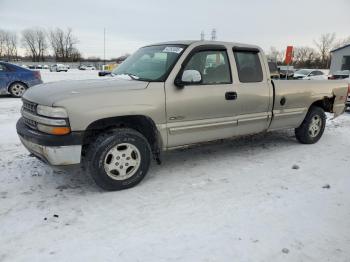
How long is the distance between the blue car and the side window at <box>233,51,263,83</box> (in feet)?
30.4

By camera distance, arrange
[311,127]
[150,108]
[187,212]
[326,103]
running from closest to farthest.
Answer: [187,212]
[150,108]
[311,127]
[326,103]

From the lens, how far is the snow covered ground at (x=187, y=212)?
293 centimetres

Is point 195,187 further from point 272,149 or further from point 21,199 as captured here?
point 272,149

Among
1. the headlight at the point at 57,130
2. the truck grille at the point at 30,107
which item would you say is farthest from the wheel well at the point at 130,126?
the truck grille at the point at 30,107

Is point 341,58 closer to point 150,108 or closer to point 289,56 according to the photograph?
point 289,56

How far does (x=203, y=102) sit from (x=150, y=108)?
0.82 m

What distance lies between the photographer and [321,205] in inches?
152

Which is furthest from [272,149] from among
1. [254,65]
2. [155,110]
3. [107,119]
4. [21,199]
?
[21,199]

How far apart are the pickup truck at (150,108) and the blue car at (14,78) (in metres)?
8.25

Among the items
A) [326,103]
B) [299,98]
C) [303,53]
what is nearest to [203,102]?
[299,98]

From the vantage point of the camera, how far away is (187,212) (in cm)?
362

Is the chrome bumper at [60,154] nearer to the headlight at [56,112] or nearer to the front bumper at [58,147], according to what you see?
the front bumper at [58,147]

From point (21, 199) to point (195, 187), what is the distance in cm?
205

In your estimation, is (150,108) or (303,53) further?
(303,53)
